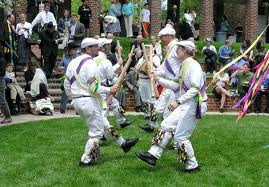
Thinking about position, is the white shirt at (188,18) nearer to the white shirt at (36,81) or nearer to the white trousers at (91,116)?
the white shirt at (36,81)

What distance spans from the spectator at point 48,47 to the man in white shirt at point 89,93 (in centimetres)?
976

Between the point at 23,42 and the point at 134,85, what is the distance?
403 centimetres

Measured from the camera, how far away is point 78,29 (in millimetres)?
20156

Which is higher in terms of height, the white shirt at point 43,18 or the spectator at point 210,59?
the white shirt at point 43,18

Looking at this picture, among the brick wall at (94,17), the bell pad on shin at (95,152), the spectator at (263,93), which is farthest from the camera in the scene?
the brick wall at (94,17)

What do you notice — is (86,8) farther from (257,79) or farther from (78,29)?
(257,79)

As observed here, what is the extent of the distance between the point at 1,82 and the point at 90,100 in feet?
17.3

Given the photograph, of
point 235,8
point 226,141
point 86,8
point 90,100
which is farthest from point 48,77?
point 235,8

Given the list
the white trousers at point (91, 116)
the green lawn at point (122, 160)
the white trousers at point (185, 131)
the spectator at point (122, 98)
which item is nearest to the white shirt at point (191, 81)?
the white trousers at point (185, 131)

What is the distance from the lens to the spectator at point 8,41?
666 inches

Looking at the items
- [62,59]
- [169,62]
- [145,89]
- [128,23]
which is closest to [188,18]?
[128,23]

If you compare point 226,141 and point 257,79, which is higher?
point 257,79

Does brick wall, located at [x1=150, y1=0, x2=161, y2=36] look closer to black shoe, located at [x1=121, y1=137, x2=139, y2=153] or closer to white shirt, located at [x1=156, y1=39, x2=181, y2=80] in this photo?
white shirt, located at [x1=156, y1=39, x2=181, y2=80]

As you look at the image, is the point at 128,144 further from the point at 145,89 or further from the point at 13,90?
the point at 13,90
